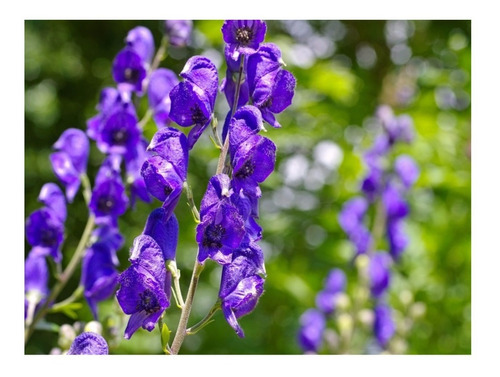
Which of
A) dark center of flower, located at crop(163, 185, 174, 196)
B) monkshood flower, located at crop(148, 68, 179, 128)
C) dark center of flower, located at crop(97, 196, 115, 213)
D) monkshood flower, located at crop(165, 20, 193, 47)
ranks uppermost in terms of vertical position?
monkshood flower, located at crop(165, 20, 193, 47)

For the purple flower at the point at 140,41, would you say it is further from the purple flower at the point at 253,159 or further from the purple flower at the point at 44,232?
the purple flower at the point at 253,159

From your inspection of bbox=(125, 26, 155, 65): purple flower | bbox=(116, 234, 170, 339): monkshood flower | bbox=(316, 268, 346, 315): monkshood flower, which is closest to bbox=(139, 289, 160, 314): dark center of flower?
bbox=(116, 234, 170, 339): monkshood flower

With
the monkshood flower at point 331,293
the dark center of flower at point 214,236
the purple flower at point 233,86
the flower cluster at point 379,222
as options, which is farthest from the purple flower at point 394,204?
the dark center of flower at point 214,236

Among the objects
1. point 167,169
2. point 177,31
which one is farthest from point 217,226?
point 177,31

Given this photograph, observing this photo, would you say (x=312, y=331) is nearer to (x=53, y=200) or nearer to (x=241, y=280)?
(x=53, y=200)

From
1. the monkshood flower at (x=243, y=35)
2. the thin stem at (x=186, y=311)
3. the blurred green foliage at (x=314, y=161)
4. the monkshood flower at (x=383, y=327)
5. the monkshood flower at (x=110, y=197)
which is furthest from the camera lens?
the blurred green foliage at (x=314, y=161)

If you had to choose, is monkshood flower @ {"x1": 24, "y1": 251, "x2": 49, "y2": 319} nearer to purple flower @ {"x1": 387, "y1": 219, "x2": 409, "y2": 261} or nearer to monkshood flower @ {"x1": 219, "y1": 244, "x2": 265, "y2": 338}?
monkshood flower @ {"x1": 219, "y1": 244, "x2": 265, "y2": 338}

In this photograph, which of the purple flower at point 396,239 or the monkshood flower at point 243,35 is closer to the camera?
the monkshood flower at point 243,35
